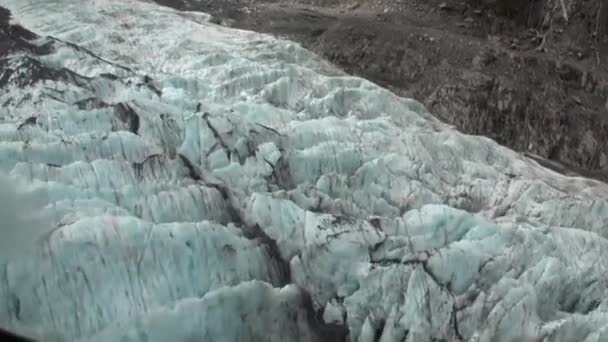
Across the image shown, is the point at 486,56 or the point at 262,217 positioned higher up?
the point at 486,56

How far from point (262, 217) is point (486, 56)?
5901 mm

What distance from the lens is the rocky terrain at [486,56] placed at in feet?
33.5

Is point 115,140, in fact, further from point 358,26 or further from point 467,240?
point 358,26

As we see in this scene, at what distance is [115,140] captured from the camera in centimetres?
705

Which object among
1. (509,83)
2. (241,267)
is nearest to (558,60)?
(509,83)

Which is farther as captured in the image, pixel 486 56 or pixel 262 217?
pixel 486 56

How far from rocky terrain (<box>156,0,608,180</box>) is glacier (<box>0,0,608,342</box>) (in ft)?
4.61

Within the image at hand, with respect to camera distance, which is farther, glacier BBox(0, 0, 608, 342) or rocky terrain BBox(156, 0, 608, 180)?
rocky terrain BBox(156, 0, 608, 180)

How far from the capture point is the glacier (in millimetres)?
5684

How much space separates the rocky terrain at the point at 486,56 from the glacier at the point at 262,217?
1.40m

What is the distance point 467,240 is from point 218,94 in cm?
364

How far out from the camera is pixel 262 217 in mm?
6672

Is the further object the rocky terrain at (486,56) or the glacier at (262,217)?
the rocky terrain at (486,56)

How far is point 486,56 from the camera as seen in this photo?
1109 cm
